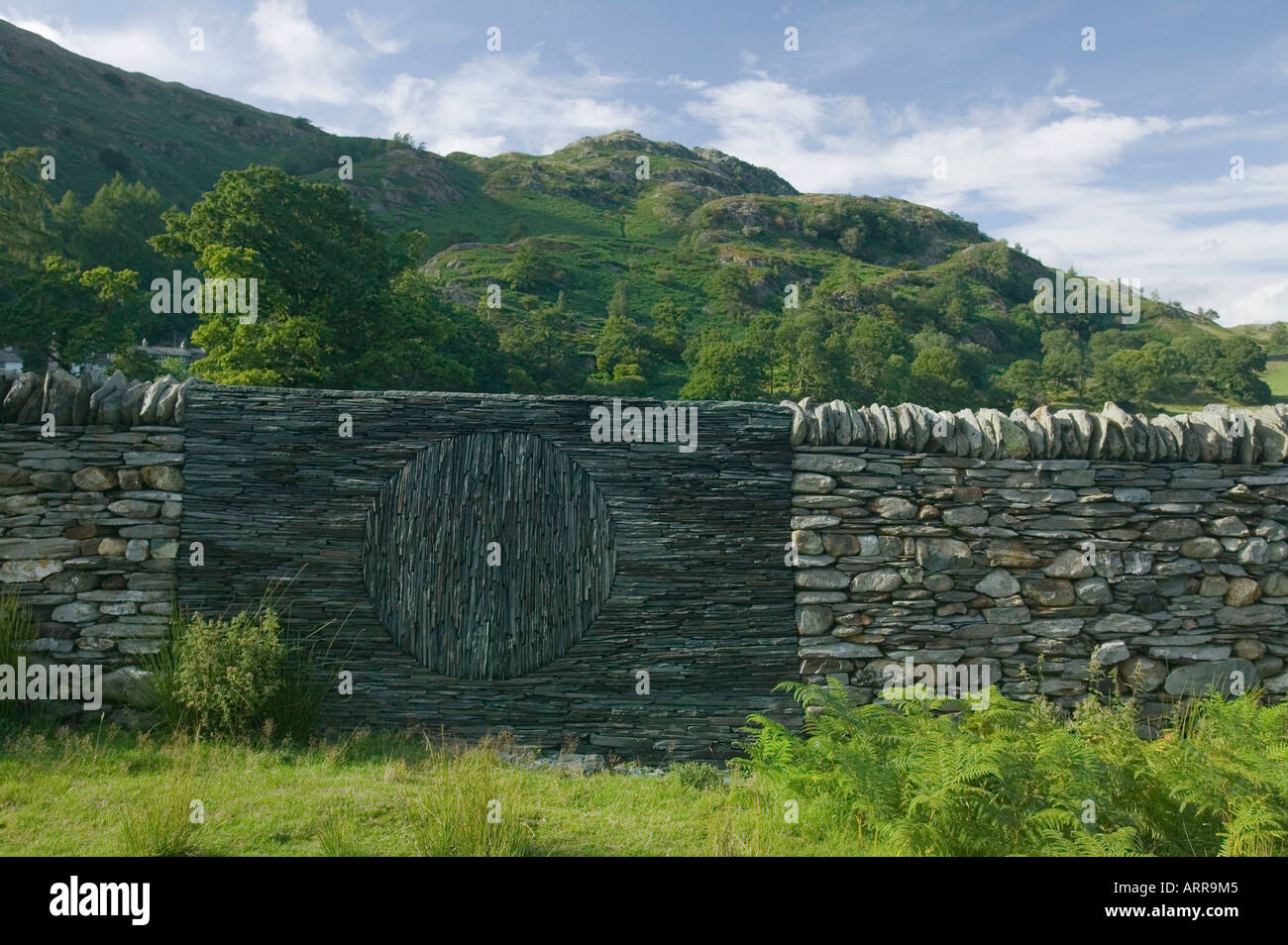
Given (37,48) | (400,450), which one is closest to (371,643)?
(400,450)

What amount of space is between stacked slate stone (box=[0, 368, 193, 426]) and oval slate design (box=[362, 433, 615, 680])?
1.67 meters

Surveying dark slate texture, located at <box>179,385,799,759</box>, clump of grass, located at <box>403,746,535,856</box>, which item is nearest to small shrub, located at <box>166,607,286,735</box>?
dark slate texture, located at <box>179,385,799,759</box>

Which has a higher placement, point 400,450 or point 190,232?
point 190,232

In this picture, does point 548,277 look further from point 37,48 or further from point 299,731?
point 37,48

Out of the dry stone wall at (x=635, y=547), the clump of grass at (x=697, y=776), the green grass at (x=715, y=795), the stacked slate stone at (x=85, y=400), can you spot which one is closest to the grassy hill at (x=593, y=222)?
the dry stone wall at (x=635, y=547)

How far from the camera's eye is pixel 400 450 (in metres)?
5.75

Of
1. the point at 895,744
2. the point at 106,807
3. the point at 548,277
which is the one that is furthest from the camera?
the point at 548,277

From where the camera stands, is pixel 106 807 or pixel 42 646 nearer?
pixel 106 807

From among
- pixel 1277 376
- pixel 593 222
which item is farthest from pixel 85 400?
pixel 593 222

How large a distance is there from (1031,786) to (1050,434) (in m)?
2.83

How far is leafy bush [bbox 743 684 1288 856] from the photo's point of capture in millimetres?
3885

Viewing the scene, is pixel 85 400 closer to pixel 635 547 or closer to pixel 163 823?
pixel 163 823

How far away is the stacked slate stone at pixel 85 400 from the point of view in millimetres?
5535
